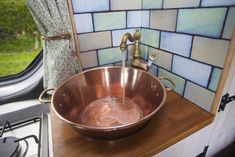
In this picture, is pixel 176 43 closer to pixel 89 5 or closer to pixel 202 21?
pixel 202 21

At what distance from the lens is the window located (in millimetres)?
747

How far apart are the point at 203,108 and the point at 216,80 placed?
0.42 ft

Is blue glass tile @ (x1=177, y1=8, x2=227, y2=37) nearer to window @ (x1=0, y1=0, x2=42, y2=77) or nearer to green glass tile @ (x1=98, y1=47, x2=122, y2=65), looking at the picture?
green glass tile @ (x1=98, y1=47, x2=122, y2=65)

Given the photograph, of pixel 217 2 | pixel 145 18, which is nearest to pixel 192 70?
pixel 217 2

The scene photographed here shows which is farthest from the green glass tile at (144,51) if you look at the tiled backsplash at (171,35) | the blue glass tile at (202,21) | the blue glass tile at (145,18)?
the blue glass tile at (202,21)

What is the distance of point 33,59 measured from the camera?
86 centimetres

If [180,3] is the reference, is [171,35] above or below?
below

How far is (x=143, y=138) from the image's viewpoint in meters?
0.47

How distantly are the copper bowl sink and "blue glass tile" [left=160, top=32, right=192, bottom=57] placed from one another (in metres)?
0.16

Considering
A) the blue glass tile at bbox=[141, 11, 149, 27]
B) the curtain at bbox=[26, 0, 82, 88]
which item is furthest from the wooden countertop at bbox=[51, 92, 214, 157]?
the blue glass tile at bbox=[141, 11, 149, 27]

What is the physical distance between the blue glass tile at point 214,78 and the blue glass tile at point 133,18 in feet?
1.43

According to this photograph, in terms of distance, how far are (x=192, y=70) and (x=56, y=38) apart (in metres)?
0.55

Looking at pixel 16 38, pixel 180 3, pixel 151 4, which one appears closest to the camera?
pixel 180 3

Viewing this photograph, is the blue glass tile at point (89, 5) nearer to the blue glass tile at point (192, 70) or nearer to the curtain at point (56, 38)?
the curtain at point (56, 38)
